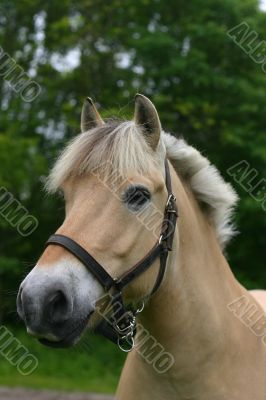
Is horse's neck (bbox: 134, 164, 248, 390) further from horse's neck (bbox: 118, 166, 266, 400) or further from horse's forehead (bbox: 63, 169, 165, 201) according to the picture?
horse's forehead (bbox: 63, 169, 165, 201)

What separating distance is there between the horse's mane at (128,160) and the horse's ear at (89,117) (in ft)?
0.68

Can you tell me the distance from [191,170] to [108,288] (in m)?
1.06

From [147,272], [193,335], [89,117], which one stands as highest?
[89,117]

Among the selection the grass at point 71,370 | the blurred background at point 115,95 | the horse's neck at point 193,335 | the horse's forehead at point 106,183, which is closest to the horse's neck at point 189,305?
the horse's neck at point 193,335

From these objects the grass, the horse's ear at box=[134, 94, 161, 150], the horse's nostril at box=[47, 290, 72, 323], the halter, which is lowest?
the grass

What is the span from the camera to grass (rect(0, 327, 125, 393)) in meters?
11.4

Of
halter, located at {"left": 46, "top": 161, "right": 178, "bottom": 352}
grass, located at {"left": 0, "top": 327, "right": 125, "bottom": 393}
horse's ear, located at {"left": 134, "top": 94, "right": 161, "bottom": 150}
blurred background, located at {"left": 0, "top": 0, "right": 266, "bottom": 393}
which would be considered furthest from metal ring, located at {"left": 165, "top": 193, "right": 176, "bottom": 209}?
blurred background, located at {"left": 0, "top": 0, "right": 266, "bottom": 393}

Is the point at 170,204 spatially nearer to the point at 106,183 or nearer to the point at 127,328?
the point at 106,183

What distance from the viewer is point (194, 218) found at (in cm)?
347

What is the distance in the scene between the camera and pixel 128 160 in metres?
3.05

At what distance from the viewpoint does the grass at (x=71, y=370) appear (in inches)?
448

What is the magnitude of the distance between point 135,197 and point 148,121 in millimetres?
476

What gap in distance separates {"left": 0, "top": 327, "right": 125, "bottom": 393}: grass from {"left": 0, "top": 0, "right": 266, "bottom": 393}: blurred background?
0.08ft

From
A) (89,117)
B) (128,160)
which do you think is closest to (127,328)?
(128,160)
